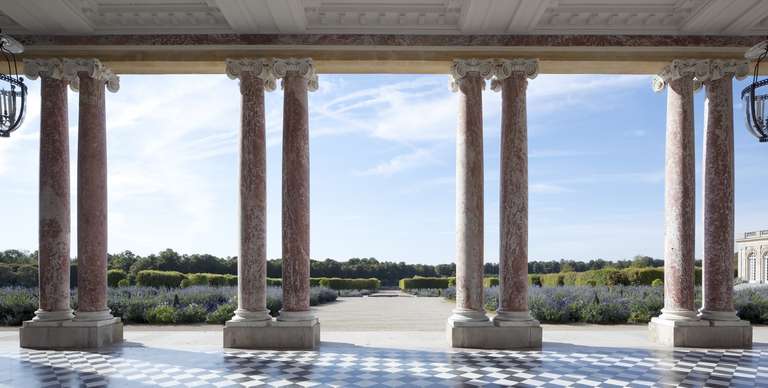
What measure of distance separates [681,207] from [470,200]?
11887 mm

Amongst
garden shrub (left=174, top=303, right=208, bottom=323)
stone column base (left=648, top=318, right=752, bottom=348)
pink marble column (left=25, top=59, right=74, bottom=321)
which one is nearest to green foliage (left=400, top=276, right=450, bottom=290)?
garden shrub (left=174, top=303, right=208, bottom=323)

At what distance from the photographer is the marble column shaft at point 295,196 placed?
31922mm

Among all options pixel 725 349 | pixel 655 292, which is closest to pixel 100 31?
pixel 725 349

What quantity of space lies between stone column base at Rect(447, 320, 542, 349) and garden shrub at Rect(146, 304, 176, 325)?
24.3m

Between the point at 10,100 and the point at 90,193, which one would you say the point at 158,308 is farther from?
the point at 10,100

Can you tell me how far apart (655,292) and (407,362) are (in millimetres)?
38159

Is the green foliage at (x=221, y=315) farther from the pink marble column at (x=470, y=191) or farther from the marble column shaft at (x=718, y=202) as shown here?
the marble column shaft at (x=718, y=202)

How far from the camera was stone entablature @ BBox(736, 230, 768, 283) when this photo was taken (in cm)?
15762

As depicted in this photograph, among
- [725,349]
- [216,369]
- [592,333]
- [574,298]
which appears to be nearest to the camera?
[216,369]

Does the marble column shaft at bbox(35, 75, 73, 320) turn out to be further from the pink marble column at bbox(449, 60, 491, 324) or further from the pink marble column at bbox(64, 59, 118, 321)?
the pink marble column at bbox(449, 60, 491, 324)

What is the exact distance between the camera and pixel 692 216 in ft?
107

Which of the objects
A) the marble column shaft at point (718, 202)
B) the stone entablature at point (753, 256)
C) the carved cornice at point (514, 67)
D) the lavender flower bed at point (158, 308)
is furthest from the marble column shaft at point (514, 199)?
the stone entablature at point (753, 256)

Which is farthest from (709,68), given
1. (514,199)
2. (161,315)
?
(161,315)

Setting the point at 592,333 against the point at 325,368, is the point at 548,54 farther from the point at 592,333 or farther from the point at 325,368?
the point at 325,368
